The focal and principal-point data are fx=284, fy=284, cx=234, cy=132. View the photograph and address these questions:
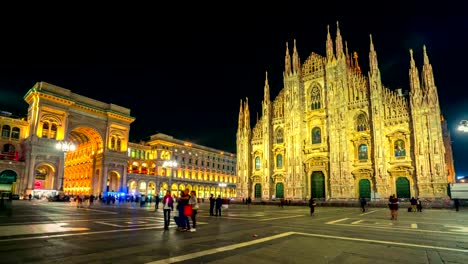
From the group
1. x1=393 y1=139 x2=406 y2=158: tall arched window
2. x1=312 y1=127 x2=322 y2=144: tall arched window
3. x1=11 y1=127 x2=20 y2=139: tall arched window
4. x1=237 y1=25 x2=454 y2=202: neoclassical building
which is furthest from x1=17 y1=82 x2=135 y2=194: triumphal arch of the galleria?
Answer: x1=393 y1=139 x2=406 y2=158: tall arched window

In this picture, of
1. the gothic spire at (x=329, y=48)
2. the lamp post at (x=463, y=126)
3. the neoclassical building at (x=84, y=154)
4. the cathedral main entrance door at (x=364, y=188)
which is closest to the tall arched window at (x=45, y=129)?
the neoclassical building at (x=84, y=154)

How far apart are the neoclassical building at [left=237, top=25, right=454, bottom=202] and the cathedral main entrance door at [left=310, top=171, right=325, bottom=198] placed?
0.15 meters

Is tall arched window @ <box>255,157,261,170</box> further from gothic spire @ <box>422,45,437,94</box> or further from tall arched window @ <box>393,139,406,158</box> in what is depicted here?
gothic spire @ <box>422,45,437,94</box>

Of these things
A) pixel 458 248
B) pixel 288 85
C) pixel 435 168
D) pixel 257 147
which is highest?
pixel 288 85

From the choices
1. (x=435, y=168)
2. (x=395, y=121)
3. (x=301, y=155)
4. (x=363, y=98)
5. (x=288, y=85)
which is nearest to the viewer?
(x=435, y=168)

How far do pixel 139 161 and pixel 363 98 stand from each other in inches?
2501

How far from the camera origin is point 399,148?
38.2 meters

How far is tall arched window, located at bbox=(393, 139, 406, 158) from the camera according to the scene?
37766 mm

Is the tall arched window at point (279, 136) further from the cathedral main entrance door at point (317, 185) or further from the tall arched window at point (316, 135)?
the cathedral main entrance door at point (317, 185)

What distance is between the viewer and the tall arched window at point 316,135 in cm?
4582

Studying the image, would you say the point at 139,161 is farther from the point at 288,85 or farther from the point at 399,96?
the point at 399,96

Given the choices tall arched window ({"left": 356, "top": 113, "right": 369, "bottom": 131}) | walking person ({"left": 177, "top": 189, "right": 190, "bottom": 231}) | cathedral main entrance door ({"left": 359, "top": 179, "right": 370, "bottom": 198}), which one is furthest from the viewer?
tall arched window ({"left": 356, "top": 113, "right": 369, "bottom": 131})

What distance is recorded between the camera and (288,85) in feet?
163

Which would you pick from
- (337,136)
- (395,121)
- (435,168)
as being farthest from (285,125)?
(435,168)
